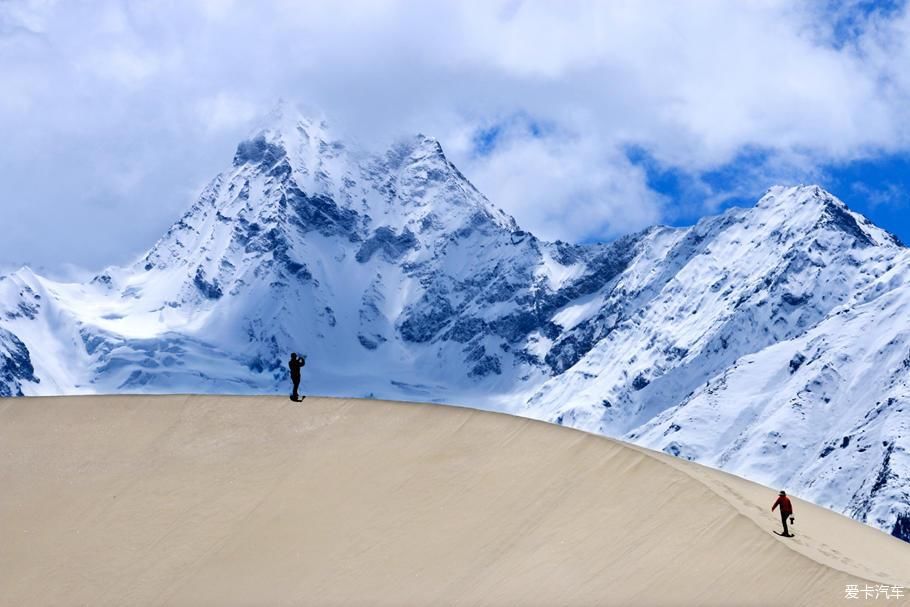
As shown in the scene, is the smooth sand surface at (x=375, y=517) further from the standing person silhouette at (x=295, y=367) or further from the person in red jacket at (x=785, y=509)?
the person in red jacket at (x=785, y=509)

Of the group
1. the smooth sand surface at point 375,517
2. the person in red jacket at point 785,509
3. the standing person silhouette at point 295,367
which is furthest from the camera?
the standing person silhouette at point 295,367

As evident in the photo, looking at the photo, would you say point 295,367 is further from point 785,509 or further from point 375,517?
point 785,509

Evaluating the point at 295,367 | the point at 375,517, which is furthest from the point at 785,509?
the point at 295,367

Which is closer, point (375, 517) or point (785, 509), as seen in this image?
point (785, 509)

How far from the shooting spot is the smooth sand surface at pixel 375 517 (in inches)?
1271

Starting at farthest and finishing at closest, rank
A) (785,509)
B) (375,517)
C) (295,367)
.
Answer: (295,367)
(375,517)
(785,509)

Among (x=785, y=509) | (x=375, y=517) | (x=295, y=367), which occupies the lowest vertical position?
(x=785, y=509)

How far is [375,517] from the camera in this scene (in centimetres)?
3678

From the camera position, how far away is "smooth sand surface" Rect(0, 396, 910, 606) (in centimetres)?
3228

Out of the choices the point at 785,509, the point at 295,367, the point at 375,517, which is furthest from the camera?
the point at 295,367

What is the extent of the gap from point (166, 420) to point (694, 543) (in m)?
15.1

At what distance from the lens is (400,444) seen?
40.0 meters

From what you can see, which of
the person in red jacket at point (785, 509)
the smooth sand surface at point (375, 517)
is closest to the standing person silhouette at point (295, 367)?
the smooth sand surface at point (375, 517)

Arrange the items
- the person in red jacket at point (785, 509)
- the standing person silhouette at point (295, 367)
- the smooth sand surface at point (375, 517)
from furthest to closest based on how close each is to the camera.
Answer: the standing person silhouette at point (295, 367)
the person in red jacket at point (785, 509)
the smooth sand surface at point (375, 517)
